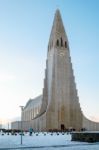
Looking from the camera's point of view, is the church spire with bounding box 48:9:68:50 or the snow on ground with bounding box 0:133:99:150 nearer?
the snow on ground with bounding box 0:133:99:150

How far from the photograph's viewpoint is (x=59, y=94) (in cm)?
11656

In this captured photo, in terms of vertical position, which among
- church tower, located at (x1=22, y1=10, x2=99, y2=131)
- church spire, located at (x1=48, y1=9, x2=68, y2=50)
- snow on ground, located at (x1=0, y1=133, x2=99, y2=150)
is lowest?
snow on ground, located at (x1=0, y1=133, x2=99, y2=150)

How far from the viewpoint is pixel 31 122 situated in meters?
121

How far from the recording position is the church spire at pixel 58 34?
122m

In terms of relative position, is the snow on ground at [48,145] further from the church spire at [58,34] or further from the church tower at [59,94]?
the church spire at [58,34]

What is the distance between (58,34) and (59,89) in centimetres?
2103

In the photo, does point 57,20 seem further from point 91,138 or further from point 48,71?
point 91,138

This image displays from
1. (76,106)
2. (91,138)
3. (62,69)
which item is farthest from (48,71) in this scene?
(91,138)

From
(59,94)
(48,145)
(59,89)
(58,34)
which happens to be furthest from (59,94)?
(48,145)

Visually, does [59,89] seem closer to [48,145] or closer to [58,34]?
[58,34]

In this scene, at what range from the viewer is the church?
113919 mm

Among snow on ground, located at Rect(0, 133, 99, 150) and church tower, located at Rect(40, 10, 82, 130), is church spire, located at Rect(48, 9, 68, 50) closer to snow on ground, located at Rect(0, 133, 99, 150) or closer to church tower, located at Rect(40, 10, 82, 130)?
church tower, located at Rect(40, 10, 82, 130)

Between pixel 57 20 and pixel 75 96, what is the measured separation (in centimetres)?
2933

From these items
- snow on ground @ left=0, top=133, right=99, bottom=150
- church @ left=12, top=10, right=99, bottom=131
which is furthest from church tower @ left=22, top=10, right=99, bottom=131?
snow on ground @ left=0, top=133, right=99, bottom=150
